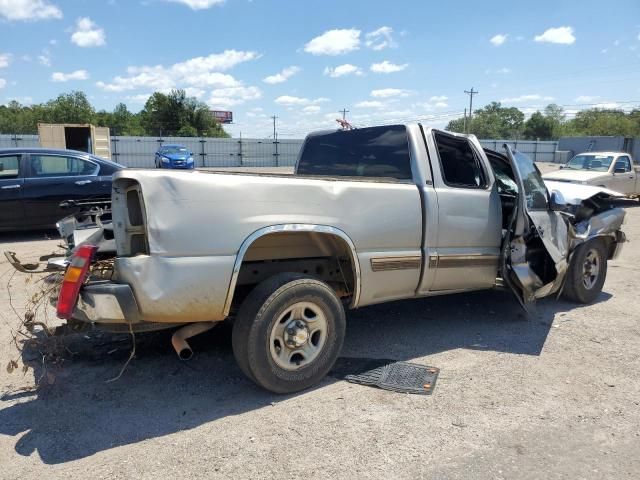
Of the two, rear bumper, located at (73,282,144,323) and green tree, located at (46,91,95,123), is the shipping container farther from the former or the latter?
green tree, located at (46,91,95,123)

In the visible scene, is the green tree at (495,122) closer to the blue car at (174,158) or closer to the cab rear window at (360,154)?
the blue car at (174,158)

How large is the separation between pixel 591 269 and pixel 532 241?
1.31 meters

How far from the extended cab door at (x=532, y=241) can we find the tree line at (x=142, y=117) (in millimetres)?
53531

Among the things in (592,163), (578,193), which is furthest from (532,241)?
(592,163)

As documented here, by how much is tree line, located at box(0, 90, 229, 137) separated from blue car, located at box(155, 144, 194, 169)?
1091 inches

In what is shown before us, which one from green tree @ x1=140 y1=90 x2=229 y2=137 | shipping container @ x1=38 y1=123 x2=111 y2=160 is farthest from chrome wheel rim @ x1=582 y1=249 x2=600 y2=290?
green tree @ x1=140 y1=90 x2=229 y2=137

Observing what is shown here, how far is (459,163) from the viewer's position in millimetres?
4609

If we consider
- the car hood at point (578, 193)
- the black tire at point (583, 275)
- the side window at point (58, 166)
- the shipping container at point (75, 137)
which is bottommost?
the black tire at point (583, 275)

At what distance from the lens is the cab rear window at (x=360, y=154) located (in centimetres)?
435

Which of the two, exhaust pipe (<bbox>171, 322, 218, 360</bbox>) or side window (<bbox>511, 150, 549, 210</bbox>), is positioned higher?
side window (<bbox>511, 150, 549, 210</bbox>)

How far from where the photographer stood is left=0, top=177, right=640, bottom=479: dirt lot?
273 cm

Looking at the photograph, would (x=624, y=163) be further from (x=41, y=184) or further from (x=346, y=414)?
(x=41, y=184)

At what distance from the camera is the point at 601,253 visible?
5.84 metres

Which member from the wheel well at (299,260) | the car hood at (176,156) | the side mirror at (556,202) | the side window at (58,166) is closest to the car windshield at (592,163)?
the side mirror at (556,202)
